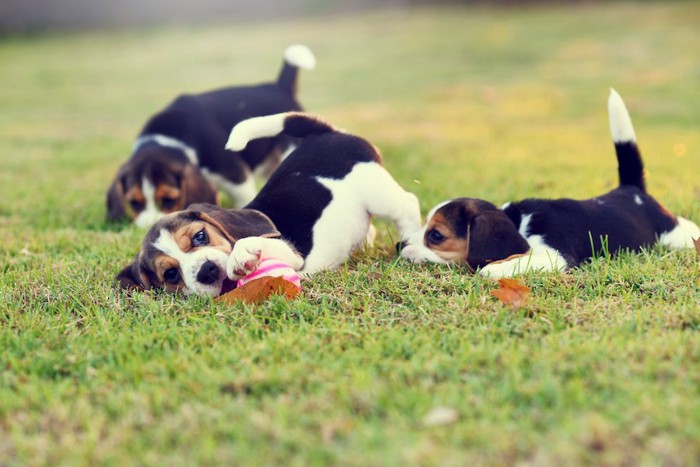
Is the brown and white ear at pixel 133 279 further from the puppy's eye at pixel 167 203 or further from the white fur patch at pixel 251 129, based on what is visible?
the puppy's eye at pixel 167 203

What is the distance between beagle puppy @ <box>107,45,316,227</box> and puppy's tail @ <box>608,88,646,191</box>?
2.72 metres

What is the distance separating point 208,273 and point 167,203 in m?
2.28

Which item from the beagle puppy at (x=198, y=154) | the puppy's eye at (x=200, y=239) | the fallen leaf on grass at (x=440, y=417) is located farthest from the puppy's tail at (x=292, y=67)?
the fallen leaf on grass at (x=440, y=417)

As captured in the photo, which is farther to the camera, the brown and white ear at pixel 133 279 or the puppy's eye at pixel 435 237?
the puppy's eye at pixel 435 237

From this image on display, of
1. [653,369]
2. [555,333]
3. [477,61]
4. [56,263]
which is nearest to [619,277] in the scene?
[555,333]

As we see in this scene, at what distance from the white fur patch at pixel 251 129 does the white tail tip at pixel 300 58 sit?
2.02 metres

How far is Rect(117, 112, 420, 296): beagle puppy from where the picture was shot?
394cm

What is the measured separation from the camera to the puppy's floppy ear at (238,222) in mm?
4121

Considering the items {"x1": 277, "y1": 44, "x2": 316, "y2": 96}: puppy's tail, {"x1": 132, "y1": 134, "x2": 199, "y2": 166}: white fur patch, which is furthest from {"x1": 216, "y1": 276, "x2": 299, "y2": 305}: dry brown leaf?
{"x1": 277, "y1": 44, "x2": 316, "y2": 96}: puppy's tail

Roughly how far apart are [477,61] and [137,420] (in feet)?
53.3

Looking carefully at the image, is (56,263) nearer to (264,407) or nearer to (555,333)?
(264,407)

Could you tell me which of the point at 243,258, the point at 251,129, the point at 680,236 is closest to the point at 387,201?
the point at 251,129

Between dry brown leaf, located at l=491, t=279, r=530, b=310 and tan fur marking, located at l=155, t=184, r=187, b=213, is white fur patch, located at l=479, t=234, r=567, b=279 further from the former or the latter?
tan fur marking, located at l=155, t=184, r=187, b=213

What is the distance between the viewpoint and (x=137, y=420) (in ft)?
8.90
